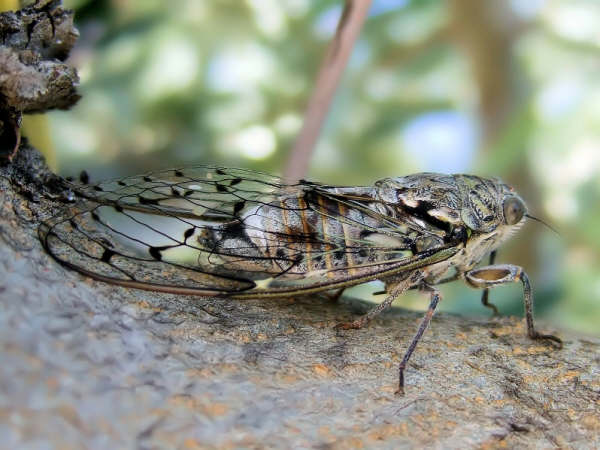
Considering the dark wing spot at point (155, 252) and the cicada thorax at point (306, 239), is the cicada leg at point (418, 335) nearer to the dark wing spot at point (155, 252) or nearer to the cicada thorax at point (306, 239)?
the cicada thorax at point (306, 239)

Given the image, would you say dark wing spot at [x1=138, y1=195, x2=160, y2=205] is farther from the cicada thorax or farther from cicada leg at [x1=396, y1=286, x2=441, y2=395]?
cicada leg at [x1=396, y1=286, x2=441, y2=395]

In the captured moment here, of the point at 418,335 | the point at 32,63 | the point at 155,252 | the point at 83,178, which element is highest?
the point at 32,63

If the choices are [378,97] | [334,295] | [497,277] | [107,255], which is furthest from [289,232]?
[378,97]

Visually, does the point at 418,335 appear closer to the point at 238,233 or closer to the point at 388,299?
the point at 388,299

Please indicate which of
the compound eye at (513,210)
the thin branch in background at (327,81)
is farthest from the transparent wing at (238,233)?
the thin branch in background at (327,81)

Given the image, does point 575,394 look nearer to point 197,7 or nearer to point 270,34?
point 270,34

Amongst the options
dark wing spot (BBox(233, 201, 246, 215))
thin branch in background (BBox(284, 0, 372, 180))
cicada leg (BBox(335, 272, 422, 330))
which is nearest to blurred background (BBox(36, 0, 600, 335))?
thin branch in background (BBox(284, 0, 372, 180))

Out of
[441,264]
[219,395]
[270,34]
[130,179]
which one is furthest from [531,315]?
[270,34]
